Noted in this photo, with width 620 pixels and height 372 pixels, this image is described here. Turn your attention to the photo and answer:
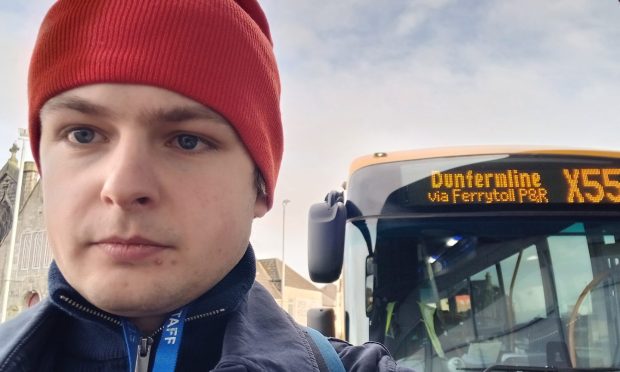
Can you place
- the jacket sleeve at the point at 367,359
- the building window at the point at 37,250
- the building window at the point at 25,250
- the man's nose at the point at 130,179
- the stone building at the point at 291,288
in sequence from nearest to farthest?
the man's nose at the point at 130,179, the jacket sleeve at the point at 367,359, the building window at the point at 37,250, the building window at the point at 25,250, the stone building at the point at 291,288

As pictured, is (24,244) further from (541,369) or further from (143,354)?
Answer: (143,354)

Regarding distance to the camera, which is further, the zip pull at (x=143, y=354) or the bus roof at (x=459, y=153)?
the bus roof at (x=459, y=153)

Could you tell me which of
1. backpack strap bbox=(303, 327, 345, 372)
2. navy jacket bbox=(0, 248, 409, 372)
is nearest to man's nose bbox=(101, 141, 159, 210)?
navy jacket bbox=(0, 248, 409, 372)

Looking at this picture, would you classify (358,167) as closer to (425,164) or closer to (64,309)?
(425,164)

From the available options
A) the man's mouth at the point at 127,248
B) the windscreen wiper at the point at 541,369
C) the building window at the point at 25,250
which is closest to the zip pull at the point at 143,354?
the man's mouth at the point at 127,248

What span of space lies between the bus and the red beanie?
2189mm

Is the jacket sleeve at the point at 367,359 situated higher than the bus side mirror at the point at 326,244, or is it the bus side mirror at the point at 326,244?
the bus side mirror at the point at 326,244

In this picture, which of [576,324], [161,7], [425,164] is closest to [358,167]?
[425,164]

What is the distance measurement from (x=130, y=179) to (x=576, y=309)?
300cm

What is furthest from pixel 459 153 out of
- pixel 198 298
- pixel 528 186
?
pixel 198 298

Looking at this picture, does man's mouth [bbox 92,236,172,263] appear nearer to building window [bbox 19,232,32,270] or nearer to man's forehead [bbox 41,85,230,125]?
man's forehead [bbox 41,85,230,125]

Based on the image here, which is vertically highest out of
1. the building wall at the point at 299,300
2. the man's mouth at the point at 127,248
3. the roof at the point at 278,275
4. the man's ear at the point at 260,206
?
the man's ear at the point at 260,206

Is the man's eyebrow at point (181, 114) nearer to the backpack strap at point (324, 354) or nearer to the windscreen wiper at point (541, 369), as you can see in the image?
the backpack strap at point (324, 354)

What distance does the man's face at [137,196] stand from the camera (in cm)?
102
